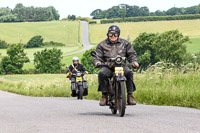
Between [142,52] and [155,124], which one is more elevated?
[155,124]

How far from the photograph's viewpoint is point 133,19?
161 meters

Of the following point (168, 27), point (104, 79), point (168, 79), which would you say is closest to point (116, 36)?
point (104, 79)

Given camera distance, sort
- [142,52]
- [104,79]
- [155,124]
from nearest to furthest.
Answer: [155,124], [104,79], [142,52]

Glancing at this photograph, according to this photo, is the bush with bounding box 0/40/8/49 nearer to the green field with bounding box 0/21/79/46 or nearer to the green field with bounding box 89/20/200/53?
the green field with bounding box 0/21/79/46

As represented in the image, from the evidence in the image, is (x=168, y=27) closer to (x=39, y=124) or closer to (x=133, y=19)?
(x=133, y=19)

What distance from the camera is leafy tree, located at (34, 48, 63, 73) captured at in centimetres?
10488

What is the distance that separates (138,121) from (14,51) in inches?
4115

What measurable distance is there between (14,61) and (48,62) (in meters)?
8.05

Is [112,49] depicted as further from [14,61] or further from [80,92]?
[14,61]

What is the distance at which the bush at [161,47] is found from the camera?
9156cm

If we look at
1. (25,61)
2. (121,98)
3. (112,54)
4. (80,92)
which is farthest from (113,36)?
(25,61)

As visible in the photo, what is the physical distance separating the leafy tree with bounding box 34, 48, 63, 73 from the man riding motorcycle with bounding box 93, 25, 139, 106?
94814mm

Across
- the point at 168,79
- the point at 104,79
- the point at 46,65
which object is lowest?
the point at 46,65

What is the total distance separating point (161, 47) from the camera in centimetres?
9256
